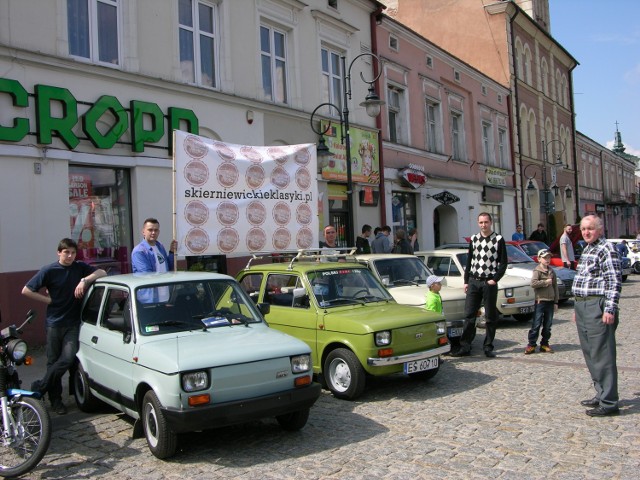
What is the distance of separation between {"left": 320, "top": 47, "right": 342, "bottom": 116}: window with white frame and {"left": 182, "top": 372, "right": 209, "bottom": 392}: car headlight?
1357 centimetres

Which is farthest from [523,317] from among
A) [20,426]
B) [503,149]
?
[503,149]

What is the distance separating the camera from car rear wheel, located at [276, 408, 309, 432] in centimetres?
560

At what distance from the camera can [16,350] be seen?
5.15m

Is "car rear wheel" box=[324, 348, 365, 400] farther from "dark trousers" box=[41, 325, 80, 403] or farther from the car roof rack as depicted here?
"dark trousers" box=[41, 325, 80, 403]

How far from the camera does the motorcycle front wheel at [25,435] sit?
4.70m

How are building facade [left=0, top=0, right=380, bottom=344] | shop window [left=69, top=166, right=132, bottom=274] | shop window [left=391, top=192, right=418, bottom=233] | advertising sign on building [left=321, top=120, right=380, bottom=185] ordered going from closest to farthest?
building facade [left=0, top=0, right=380, bottom=344] < shop window [left=69, top=166, right=132, bottom=274] < advertising sign on building [left=321, top=120, right=380, bottom=185] < shop window [left=391, top=192, right=418, bottom=233]

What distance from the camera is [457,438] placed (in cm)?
537

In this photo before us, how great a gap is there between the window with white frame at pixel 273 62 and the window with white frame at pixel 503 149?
16.8 m

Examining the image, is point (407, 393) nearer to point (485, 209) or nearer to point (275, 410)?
point (275, 410)

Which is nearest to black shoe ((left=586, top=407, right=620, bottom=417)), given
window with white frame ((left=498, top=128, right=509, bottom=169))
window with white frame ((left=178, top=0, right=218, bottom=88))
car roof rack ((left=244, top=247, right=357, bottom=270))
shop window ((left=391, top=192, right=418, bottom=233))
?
car roof rack ((left=244, top=247, right=357, bottom=270))

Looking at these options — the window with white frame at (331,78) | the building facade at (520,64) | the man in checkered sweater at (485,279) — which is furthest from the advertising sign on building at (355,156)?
the building facade at (520,64)

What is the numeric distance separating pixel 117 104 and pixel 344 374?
283 inches

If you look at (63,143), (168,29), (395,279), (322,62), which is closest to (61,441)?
(395,279)

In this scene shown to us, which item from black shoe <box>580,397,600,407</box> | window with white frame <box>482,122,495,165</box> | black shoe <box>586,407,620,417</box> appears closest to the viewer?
black shoe <box>586,407,620,417</box>
